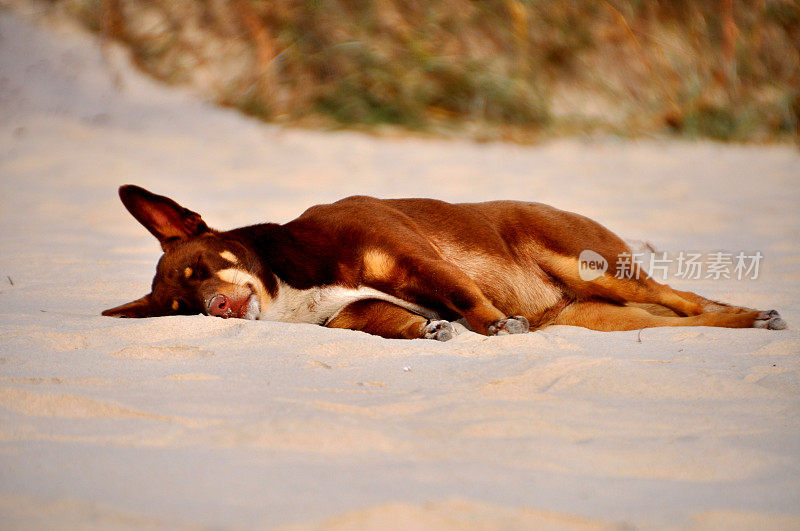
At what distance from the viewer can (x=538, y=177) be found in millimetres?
8492

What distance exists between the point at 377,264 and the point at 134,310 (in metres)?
1.10

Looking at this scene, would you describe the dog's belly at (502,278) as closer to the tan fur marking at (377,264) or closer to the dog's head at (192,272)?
the tan fur marking at (377,264)

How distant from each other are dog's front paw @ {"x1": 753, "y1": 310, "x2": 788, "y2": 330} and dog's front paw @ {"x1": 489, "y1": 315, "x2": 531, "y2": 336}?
1.14 meters

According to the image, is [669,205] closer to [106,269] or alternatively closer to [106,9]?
[106,269]

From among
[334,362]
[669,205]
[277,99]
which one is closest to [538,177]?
[669,205]

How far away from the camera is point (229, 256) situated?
13.2ft

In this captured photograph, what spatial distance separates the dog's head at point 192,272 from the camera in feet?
12.9

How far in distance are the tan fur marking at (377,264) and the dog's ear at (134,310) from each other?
0.98 metres

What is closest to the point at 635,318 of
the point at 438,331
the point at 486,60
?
the point at 438,331

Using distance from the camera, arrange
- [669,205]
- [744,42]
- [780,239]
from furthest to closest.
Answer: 1. [744,42]
2. [669,205]
3. [780,239]

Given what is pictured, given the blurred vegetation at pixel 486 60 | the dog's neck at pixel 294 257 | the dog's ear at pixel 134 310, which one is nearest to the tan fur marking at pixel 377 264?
the dog's neck at pixel 294 257

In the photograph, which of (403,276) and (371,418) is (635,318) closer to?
(403,276)

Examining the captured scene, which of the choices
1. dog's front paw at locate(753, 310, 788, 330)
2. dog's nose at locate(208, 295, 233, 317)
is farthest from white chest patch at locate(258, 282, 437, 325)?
dog's front paw at locate(753, 310, 788, 330)

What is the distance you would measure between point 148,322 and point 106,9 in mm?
7912
